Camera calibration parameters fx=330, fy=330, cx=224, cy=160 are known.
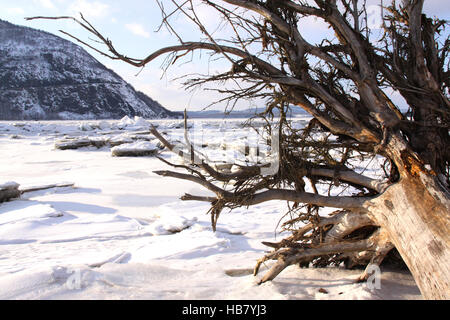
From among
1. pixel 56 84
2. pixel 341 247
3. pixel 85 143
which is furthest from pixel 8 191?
pixel 56 84

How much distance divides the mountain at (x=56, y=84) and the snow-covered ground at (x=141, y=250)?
8117 centimetres

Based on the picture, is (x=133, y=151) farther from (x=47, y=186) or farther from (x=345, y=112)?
(x=345, y=112)

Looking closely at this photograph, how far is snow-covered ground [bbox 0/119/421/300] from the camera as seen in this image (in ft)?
7.65

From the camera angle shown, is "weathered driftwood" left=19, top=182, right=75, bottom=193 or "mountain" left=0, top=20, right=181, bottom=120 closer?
"weathered driftwood" left=19, top=182, right=75, bottom=193

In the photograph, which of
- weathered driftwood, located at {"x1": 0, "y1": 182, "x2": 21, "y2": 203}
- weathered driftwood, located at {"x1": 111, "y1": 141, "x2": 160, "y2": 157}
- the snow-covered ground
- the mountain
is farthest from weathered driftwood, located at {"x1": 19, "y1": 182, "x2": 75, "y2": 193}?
the mountain

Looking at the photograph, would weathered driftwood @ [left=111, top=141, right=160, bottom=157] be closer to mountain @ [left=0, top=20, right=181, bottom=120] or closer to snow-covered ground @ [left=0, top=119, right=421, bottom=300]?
snow-covered ground @ [left=0, top=119, right=421, bottom=300]

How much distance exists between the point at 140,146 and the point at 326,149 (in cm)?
1098

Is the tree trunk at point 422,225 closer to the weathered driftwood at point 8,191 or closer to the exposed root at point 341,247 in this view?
the exposed root at point 341,247

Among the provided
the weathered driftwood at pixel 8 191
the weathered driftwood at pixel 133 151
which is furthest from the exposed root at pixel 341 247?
the weathered driftwood at pixel 133 151

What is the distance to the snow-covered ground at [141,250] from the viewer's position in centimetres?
233

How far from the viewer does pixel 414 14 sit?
2.74 m

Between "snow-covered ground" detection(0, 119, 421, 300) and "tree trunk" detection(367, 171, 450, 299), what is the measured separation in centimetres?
38
